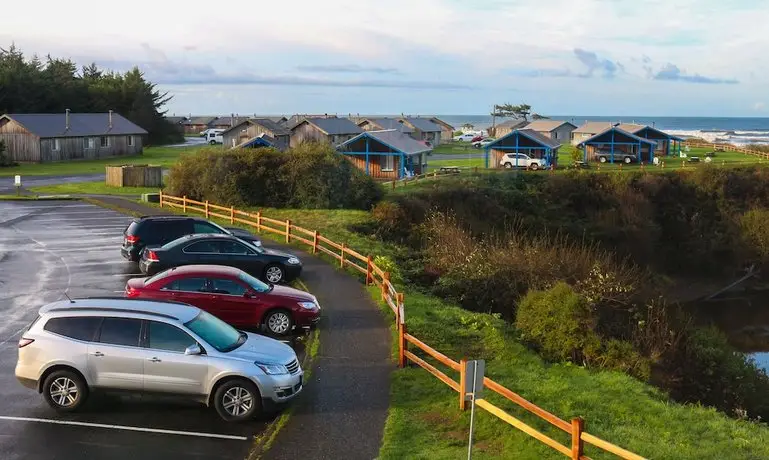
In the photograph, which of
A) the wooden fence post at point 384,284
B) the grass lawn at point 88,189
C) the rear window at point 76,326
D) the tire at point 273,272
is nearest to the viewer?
the rear window at point 76,326

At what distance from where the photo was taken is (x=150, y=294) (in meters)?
17.0

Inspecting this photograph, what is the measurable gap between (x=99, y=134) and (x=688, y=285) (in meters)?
55.1

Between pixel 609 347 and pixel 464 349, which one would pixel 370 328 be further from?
pixel 609 347

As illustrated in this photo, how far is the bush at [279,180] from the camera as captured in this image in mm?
40812

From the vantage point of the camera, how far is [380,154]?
203 feet

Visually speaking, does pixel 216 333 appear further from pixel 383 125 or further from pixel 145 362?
pixel 383 125

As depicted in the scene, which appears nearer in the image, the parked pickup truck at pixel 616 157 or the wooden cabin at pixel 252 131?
the parked pickup truck at pixel 616 157

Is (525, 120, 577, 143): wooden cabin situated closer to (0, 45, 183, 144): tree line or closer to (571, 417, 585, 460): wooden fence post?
(0, 45, 183, 144): tree line

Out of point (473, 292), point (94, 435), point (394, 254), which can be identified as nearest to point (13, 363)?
point (94, 435)

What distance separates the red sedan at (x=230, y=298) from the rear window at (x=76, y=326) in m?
4.47

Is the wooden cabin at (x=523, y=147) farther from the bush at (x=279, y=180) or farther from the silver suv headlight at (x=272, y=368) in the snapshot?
the silver suv headlight at (x=272, y=368)

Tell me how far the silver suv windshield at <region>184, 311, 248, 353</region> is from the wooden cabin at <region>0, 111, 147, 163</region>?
60631mm

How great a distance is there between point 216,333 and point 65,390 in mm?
2526

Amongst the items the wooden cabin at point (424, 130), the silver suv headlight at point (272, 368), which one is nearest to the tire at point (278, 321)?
the silver suv headlight at point (272, 368)
